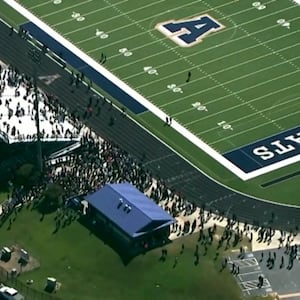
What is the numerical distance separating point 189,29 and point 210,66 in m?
7.58

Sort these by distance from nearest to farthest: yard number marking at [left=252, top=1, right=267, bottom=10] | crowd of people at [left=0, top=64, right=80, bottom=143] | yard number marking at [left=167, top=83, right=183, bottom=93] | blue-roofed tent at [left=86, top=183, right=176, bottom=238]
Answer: blue-roofed tent at [left=86, top=183, right=176, bottom=238], crowd of people at [left=0, top=64, right=80, bottom=143], yard number marking at [left=167, top=83, right=183, bottom=93], yard number marking at [left=252, top=1, right=267, bottom=10]

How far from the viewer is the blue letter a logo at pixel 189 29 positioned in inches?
7069

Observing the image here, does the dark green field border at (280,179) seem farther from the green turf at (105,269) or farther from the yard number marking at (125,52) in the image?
the yard number marking at (125,52)

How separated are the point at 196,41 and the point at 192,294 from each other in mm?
41422

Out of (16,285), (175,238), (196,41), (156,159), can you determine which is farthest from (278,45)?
(16,285)

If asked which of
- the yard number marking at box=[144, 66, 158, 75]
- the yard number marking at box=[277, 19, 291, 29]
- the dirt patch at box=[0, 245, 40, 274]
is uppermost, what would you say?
the yard number marking at box=[277, 19, 291, 29]

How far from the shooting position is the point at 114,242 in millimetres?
150625

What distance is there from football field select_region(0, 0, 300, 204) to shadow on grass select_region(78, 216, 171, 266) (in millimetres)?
13426

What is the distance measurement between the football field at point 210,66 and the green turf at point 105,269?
13.4m

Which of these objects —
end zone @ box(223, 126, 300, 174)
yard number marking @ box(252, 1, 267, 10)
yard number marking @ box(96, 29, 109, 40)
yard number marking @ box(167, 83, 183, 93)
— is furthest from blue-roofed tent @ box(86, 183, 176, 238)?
yard number marking @ box(252, 1, 267, 10)

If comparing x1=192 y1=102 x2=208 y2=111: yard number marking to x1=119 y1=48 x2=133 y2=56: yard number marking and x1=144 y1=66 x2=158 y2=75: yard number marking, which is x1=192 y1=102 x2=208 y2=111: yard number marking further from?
x1=119 y1=48 x2=133 y2=56: yard number marking

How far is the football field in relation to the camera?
163500 mm

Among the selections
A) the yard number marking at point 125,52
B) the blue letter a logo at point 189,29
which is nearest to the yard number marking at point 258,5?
the blue letter a logo at point 189,29

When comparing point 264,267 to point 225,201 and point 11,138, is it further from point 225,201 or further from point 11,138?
point 11,138
